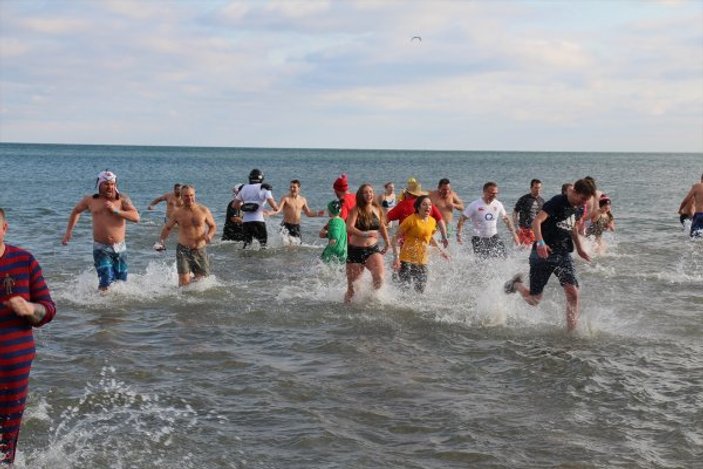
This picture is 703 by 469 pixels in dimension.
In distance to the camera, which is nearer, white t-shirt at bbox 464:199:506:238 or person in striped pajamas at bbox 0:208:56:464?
person in striped pajamas at bbox 0:208:56:464

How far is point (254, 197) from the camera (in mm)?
15273

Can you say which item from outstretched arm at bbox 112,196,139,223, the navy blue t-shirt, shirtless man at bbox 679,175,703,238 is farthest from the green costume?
shirtless man at bbox 679,175,703,238

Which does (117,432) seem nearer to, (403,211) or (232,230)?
(403,211)

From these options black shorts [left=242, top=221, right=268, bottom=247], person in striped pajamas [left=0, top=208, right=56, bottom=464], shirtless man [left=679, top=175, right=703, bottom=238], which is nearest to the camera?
person in striped pajamas [left=0, top=208, right=56, bottom=464]

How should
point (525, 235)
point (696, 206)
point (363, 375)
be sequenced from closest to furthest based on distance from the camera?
point (363, 375) → point (525, 235) → point (696, 206)

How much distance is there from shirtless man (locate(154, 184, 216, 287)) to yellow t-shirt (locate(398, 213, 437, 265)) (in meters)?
2.62

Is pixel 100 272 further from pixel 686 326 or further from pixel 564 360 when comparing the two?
pixel 686 326

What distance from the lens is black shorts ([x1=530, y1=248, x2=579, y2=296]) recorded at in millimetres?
8430

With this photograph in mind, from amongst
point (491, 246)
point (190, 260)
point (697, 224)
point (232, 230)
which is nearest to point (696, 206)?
point (697, 224)

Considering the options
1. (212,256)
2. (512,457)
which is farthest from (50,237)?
(512,457)

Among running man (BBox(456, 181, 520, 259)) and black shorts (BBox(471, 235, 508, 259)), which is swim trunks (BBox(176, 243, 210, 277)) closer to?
running man (BBox(456, 181, 520, 259))

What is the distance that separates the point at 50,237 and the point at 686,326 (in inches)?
608

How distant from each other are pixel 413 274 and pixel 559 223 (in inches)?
86.3

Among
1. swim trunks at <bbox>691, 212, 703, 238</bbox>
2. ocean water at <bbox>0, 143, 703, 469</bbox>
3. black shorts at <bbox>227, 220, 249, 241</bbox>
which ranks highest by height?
swim trunks at <bbox>691, 212, 703, 238</bbox>
